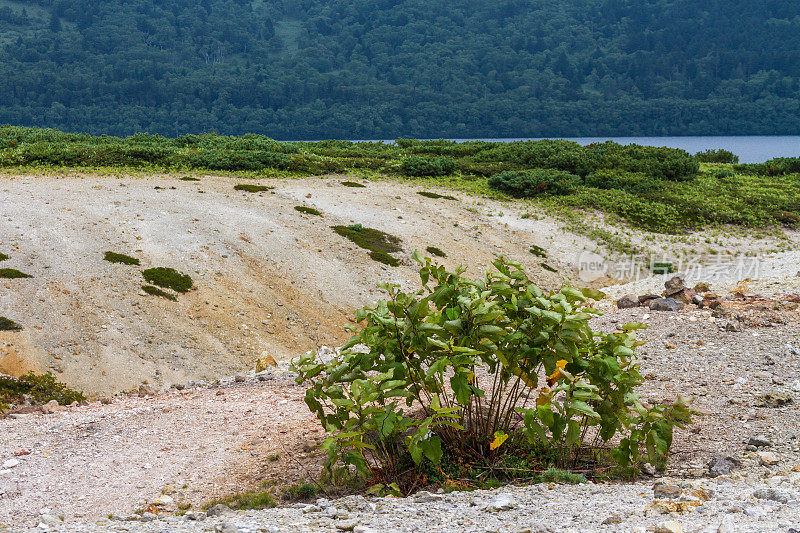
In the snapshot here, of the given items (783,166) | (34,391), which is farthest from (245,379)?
(783,166)

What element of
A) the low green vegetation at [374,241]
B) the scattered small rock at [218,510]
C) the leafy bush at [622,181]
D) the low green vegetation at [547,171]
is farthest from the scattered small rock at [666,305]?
the leafy bush at [622,181]

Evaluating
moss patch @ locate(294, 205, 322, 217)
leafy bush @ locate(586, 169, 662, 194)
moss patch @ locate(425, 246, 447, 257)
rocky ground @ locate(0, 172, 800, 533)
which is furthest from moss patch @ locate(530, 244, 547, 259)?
leafy bush @ locate(586, 169, 662, 194)

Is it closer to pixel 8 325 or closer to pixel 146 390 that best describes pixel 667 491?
pixel 146 390

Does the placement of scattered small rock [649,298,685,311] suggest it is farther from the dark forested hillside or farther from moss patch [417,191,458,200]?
the dark forested hillside

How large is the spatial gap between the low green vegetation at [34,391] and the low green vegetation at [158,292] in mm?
3435

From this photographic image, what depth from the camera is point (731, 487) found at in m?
4.91

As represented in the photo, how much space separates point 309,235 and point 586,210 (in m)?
12.5

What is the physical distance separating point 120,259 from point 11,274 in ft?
7.22

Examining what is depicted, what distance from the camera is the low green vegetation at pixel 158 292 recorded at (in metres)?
13.2

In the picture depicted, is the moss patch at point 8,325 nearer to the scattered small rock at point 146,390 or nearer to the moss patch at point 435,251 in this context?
the scattered small rock at point 146,390

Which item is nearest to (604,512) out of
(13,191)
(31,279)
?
(31,279)

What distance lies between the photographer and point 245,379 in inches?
404

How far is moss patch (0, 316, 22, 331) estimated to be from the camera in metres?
10.8

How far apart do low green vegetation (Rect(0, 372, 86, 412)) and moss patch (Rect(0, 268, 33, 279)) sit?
3.74 metres
